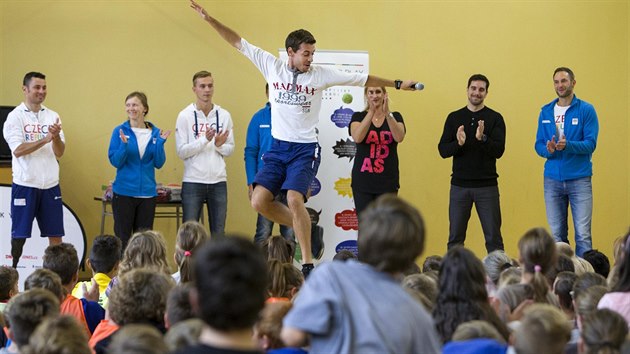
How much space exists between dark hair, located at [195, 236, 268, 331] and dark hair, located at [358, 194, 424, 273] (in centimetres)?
43

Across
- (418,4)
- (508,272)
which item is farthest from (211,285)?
(418,4)

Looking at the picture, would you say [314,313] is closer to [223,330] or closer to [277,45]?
[223,330]

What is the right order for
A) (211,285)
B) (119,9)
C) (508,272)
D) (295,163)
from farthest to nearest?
(119,9) → (295,163) → (508,272) → (211,285)

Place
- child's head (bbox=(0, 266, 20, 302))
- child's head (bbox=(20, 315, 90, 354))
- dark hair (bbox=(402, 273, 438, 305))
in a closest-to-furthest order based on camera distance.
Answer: child's head (bbox=(20, 315, 90, 354)) < dark hair (bbox=(402, 273, 438, 305)) < child's head (bbox=(0, 266, 20, 302))

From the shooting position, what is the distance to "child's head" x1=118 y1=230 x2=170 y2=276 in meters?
4.38

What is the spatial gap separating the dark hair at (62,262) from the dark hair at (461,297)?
2.08m

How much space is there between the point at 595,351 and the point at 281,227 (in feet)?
17.6

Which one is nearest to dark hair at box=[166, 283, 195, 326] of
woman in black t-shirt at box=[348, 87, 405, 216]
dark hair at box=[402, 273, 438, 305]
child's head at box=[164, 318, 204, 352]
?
child's head at box=[164, 318, 204, 352]

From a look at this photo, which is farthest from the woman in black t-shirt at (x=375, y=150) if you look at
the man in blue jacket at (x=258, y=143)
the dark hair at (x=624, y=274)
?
the dark hair at (x=624, y=274)

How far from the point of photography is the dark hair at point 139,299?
10.2 ft

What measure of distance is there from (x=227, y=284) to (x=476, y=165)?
5407mm

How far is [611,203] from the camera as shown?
9.06 metres

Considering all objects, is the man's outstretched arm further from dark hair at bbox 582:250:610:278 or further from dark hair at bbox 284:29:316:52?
dark hair at bbox 582:250:610:278

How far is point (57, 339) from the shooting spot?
237cm
